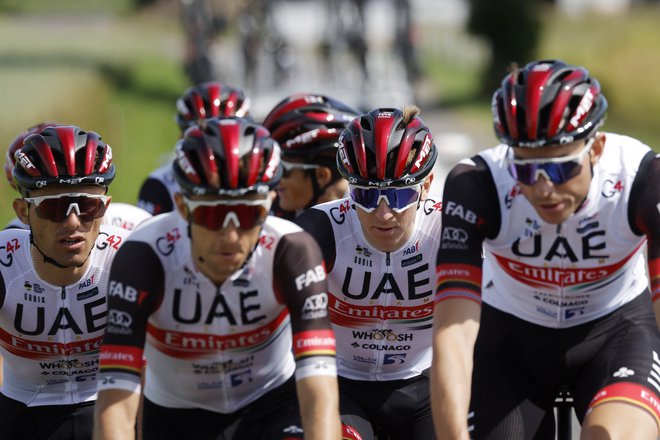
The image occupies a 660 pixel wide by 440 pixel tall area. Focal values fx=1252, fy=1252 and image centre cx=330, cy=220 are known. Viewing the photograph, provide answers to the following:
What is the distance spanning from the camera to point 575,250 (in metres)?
5.73

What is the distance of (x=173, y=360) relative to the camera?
17.8ft

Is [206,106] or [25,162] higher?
[25,162]

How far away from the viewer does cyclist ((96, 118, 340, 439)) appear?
4945 mm

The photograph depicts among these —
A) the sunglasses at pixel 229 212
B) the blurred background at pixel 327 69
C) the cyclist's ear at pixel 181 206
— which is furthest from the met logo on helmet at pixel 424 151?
the blurred background at pixel 327 69

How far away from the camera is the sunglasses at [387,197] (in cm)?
567

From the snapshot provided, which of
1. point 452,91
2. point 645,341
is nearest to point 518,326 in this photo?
point 645,341

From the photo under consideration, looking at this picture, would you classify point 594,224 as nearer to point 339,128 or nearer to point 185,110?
point 339,128

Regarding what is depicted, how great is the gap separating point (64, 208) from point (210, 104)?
137 inches

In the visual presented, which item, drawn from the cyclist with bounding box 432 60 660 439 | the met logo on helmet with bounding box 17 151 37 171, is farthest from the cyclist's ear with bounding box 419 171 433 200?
the met logo on helmet with bounding box 17 151 37 171

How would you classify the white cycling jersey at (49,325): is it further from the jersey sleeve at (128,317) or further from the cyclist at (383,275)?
the cyclist at (383,275)

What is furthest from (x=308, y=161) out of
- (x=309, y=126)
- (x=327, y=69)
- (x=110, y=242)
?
(x=327, y=69)

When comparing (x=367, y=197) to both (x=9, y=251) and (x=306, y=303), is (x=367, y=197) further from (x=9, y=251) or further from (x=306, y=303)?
(x=9, y=251)

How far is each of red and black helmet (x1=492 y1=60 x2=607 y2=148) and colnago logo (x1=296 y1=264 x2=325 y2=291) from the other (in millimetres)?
989

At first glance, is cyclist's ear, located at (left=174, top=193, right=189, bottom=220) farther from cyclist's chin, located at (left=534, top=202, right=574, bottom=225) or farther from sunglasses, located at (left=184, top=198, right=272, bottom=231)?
cyclist's chin, located at (left=534, top=202, right=574, bottom=225)
